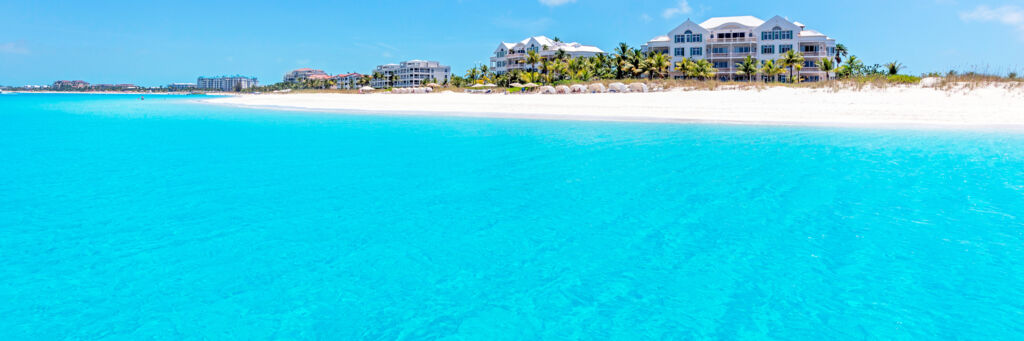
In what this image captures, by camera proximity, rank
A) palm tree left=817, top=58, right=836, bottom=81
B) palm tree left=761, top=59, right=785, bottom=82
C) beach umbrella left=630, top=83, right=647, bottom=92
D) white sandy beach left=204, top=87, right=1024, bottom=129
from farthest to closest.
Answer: palm tree left=761, top=59, right=785, bottom=82 < palm tree left=817, top=58, right=836, bottom=81 < beach umbrella left=630, top=83, right=647, bottom=92 < white sandy beach left=204, top=87, right=1024, bottom=129

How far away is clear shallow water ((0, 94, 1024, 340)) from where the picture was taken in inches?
247

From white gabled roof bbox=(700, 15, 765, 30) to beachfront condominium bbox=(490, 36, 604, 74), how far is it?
26771 mm

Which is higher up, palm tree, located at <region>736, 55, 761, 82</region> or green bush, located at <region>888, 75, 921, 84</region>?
palm tree, located at <region>736, 55, 761, 82</region>

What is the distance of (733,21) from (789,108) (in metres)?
54.1

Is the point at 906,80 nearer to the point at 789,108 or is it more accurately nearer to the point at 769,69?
the point at 789,108

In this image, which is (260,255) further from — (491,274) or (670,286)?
(670,286)

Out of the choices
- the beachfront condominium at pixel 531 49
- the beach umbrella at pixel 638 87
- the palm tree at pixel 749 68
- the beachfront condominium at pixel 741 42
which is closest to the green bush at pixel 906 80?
the beach umbrella at pixel 638 87

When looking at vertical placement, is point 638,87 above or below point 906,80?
above

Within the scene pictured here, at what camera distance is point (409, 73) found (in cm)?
16838

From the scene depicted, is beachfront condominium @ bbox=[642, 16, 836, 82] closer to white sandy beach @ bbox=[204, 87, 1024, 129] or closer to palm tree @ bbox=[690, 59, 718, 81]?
palm tree @ bbox=[690, 59, 718, 81]

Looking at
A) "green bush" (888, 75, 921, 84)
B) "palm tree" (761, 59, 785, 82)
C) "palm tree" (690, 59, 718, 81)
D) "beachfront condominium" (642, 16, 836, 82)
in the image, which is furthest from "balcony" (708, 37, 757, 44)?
"green bush" (888, 75, 921, 84)

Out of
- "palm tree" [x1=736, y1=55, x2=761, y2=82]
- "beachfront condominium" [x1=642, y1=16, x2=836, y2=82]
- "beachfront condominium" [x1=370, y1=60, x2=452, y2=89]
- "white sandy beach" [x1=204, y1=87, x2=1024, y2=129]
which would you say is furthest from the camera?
"beachfront condominium" [x1=370, y1=60, x2=452, y2=89]

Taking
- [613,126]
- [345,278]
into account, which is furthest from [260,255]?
[613,126]

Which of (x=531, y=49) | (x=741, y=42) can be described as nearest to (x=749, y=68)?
(x=741, y=42)
